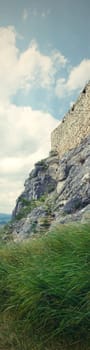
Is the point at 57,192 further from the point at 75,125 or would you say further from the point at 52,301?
the point at 52,301

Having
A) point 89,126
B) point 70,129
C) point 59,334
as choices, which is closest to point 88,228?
point 59,334

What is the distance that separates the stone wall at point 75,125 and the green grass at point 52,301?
52.3 feet

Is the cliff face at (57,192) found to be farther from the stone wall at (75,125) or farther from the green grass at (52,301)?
the green grass at (52,301)

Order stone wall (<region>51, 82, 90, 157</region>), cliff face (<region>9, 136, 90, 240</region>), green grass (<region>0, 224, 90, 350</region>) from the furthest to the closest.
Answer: stone wall (<region>51, 82, 90, 157</region>) < cliff face (<region>9, 136, 90, 240</region>) < green grass (<region>0, 224, 90, 350</region>)

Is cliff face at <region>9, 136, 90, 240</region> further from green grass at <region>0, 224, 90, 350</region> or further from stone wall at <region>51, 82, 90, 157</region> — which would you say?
green grass at <region>0, 224, 90, 350</region>

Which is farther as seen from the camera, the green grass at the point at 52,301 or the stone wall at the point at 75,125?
the stone wall at the point at 75,125

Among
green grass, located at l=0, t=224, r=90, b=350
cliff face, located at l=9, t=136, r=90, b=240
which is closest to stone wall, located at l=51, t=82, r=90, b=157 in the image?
cliff face, located at l=9, t=136, r=90, b=240

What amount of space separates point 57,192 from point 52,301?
17.1m

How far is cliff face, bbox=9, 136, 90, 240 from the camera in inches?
548

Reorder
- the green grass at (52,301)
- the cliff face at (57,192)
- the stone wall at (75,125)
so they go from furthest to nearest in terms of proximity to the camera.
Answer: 1. the stone wall at (75,125)
2. the cliff face at (57,192)
3. the green grass at (52,301)

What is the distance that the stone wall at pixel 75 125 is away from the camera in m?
20.5

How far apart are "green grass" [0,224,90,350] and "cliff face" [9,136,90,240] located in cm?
143

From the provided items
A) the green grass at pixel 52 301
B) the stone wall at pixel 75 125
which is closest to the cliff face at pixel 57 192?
the stone wall at pixel 75 125

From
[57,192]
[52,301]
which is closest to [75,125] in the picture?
[57,192]
